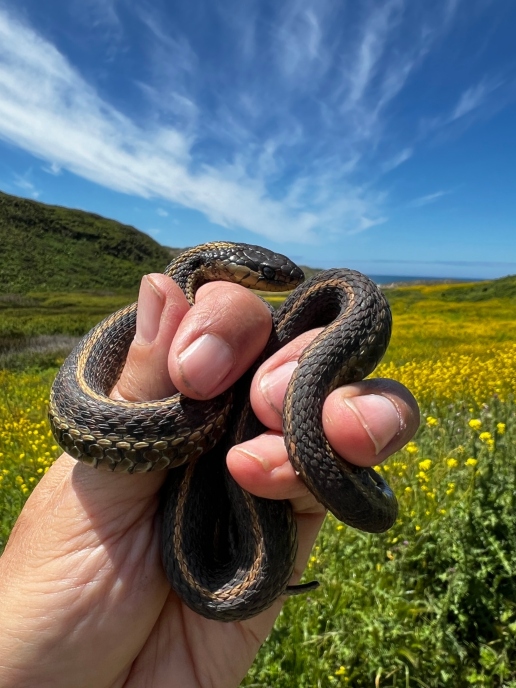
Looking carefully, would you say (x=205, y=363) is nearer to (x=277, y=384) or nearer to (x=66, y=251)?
(x=277, y=384)

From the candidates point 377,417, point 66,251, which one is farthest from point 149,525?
point 66,251

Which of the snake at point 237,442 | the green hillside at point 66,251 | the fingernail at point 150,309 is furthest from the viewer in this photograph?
the green hillside at point 66,251

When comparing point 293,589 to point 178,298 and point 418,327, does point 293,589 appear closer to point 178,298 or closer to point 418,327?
point 178,298

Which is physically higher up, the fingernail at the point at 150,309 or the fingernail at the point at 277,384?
the fingernail at the point at 150,309

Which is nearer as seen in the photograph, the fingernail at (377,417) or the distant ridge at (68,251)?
the fingernail at (377,417)

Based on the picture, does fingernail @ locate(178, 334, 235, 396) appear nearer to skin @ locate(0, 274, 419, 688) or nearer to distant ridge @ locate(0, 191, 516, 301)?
skin @ locate(0, 274, 419, 688)

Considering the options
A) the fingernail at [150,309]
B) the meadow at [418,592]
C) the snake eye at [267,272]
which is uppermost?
the snake eye at [267,272]

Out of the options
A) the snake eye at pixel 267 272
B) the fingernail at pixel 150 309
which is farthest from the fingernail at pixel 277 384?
the snake eye at pixel 267 272

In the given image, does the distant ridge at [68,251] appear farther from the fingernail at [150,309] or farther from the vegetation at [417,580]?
the fingernail at [150,309]
